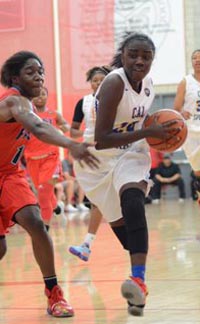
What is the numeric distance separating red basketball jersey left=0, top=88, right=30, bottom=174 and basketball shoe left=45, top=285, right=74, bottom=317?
2.56 ft

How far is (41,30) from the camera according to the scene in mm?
12305

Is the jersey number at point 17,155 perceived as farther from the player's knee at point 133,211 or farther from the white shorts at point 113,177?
the player's knee at point 133,211

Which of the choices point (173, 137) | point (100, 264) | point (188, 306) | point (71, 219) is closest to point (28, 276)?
point (100, 264)

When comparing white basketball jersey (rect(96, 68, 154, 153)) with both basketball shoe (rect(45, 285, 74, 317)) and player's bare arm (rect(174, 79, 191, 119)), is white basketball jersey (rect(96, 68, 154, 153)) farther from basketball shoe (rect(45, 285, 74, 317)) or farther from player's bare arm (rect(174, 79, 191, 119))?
player's bare arm (rect(174, 79, 191, 119))

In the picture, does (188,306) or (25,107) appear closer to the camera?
(25,107)

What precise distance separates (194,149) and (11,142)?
4.20 meters

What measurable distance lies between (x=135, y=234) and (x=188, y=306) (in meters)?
0.70

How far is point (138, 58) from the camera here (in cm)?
443

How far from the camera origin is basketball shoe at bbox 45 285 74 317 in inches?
181

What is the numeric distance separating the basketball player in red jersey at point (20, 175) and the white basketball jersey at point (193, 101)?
3942 mm

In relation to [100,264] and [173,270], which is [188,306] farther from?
[100,264]

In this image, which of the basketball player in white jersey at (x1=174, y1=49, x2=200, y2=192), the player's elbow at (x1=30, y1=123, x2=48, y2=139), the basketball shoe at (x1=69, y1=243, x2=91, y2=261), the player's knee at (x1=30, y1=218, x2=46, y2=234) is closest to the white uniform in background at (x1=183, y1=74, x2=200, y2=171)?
the basketball player in white jersey at (x1=174, y1=49, x2=200, y2=192)

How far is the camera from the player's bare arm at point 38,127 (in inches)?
142

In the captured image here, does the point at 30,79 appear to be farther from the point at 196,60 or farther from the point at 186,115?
the point at 196,60
